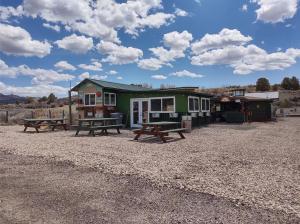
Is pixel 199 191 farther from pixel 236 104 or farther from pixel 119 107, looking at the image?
pixel 236 104

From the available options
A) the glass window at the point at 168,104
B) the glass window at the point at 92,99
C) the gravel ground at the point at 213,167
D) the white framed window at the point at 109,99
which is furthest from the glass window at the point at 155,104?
the gravel ground at the point at 213,167

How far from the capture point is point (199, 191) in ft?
14.4

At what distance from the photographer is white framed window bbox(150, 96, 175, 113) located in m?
16.3

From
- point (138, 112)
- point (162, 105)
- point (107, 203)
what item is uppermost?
point (162, 105)

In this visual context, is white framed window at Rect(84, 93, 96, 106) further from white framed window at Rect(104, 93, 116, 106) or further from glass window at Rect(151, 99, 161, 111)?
glass window at Rect(151, 99, 161, 111)

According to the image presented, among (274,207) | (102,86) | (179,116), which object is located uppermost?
(102,86)

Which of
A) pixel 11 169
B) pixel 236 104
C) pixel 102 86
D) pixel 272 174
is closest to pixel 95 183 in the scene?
pixel 11 169

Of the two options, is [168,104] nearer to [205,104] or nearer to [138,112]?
[138,112]

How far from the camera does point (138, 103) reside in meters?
17.5

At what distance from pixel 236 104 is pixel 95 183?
73.7 feet

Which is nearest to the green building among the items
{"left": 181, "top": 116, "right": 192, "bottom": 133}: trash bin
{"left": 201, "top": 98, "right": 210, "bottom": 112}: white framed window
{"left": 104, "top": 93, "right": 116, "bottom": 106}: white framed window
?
{"left": 104, "top": 93, "right": 116, "bottom": 106}: white framed window

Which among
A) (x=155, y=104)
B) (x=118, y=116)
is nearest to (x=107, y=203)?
(x=155, y=104)

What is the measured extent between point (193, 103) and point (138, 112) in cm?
360

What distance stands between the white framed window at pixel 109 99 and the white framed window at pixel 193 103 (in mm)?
5164
